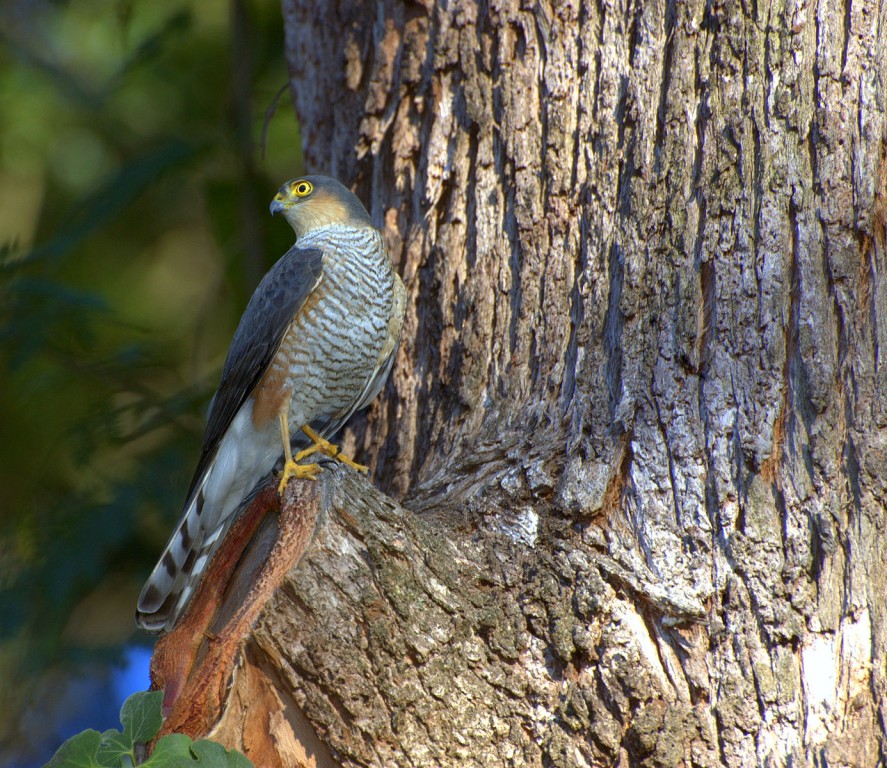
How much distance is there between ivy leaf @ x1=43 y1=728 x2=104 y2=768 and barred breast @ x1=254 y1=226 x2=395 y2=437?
191cm

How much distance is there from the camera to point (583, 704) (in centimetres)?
209

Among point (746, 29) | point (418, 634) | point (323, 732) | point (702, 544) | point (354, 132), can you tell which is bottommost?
point (323, 732)

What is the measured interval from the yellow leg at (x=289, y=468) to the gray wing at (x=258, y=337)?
0.19 meters

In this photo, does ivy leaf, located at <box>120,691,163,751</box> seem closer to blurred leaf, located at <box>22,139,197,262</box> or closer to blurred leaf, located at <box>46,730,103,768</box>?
blurred leaf, located at <box>46,730,103,768</box>

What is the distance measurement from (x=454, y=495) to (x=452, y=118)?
134 cm

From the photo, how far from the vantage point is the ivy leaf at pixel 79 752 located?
71.6 inches

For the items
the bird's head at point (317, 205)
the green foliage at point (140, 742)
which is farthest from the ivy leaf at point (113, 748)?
the bird's head at point (317, 205)

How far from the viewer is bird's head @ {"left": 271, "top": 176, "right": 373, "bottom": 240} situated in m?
3.76

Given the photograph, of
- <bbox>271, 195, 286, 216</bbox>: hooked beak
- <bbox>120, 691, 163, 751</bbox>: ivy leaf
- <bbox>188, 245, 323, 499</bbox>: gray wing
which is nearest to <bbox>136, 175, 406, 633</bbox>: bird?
<bbox>188, 245, 323, 499</bbox>: gray wing

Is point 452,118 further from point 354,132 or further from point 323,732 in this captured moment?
point 323,732

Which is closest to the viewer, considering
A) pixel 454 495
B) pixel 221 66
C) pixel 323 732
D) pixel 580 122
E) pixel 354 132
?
pixel 323 732

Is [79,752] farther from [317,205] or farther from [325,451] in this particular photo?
[317,205]

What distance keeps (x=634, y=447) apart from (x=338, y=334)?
162 centimetres

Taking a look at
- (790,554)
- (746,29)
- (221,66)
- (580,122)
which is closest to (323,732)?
(790,554)
